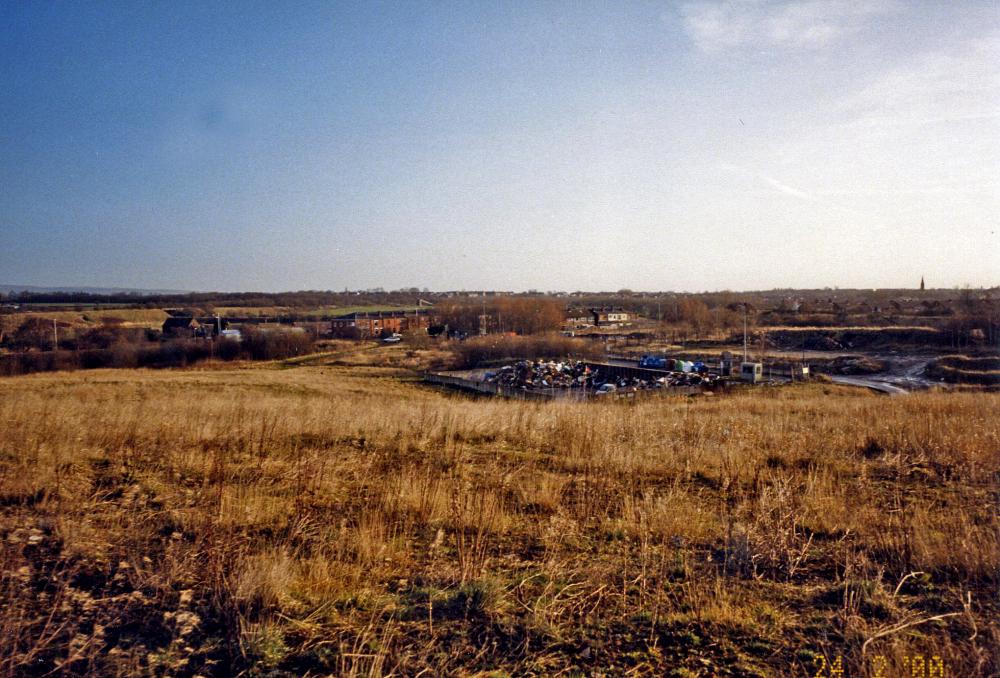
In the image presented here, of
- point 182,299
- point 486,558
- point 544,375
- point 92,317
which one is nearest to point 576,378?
point 544,375

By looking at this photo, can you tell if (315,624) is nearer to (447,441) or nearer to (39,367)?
(447,441)

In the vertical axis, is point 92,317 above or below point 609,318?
above

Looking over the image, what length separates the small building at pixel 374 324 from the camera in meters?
63.3

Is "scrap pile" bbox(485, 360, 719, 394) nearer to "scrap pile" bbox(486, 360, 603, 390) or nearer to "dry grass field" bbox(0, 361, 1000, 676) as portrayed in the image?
"scrap pile" bbox(486, 360, 603, 390)

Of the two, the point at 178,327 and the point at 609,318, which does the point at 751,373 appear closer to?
the point at 178,327

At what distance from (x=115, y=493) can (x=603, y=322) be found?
76.7m

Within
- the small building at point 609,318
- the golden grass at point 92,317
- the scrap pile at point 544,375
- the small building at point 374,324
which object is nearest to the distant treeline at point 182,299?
the golden grass at point 92,317

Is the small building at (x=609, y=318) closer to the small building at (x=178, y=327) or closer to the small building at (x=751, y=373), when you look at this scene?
the small building at (x=751, y=373)

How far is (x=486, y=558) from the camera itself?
3.28 meters

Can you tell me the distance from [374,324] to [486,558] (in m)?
67.1

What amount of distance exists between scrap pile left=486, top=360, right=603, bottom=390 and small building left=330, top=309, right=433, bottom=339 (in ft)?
96.9

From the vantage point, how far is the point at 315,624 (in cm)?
265

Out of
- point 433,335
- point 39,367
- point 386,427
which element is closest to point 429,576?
point 386,427

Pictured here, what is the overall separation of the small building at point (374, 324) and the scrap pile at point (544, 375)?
96.9ft
